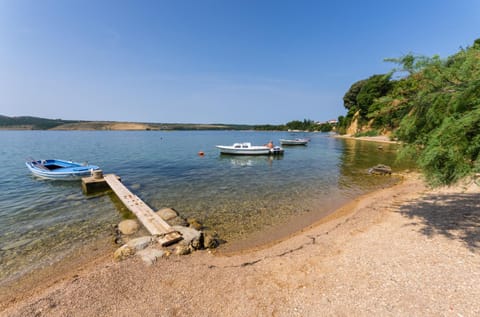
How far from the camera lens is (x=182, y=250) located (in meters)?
5.77

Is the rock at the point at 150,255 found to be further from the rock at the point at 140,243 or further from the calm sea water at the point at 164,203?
the calm sea water at the point at 164,203

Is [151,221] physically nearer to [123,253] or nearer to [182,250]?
[123,253]

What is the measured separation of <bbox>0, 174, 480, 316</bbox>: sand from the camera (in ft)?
11.8

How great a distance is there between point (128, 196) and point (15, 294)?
230 inches

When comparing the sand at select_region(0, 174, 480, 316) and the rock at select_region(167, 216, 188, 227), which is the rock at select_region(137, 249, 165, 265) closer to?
the sand at select_region(0, 174, 480, 316)

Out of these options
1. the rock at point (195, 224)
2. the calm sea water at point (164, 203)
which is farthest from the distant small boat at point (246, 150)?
the rock at point (195, 224)

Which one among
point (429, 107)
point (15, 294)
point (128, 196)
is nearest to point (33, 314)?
point (15, 294)

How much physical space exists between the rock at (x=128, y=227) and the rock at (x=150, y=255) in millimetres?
2275

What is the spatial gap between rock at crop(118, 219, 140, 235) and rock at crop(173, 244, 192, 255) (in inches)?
109

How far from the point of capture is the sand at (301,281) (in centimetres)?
358

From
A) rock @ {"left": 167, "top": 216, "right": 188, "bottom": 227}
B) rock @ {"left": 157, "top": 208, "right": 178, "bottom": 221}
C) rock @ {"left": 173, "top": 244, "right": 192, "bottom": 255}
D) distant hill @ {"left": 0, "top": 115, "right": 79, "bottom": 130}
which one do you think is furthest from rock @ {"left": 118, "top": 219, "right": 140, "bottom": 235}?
distant hill @ {"left": 0, "top": 115, "right": 79, "bottom": 130}

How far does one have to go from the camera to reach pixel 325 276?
173 inches

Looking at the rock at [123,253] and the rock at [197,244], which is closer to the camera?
the rock at [123,253]

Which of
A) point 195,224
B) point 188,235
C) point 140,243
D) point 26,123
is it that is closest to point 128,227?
point 140,243
